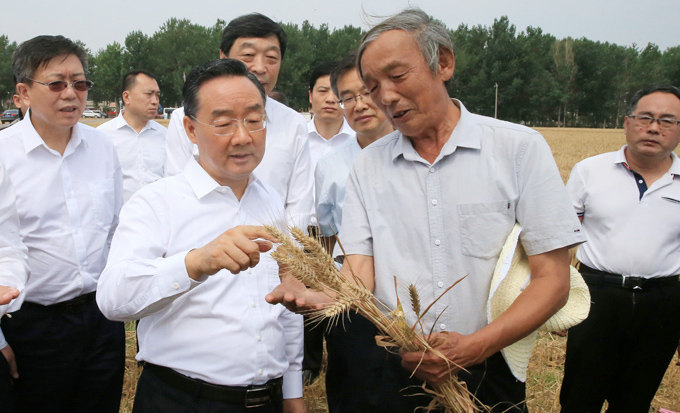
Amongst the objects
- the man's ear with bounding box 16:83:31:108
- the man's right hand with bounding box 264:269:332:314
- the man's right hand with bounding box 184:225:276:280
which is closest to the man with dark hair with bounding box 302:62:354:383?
the man's ear with bounding box 16:83:31:108

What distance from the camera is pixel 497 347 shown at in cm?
200

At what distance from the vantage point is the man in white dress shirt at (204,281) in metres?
1.98

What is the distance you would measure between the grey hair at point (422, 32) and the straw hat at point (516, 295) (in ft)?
2.57

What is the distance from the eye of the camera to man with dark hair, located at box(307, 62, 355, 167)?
226 inches

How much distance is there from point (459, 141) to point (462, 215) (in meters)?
0.31

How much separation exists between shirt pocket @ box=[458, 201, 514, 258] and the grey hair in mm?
594

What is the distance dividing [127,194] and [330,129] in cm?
252

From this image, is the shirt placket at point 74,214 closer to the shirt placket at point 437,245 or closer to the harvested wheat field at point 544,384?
the harvested wheat field at point 544,384

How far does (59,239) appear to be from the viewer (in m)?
3.18

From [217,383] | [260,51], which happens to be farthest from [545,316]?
[260,51]

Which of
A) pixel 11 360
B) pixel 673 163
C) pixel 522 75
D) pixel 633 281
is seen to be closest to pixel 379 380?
pixel 11 360

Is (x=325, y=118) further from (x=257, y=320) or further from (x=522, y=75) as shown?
(x=522, y=75)

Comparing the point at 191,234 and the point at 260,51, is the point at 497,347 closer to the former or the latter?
the point at 191,234

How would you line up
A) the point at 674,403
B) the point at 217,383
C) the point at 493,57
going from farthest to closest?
the point at 493,57, the point at 674,403, the point at 217,383
